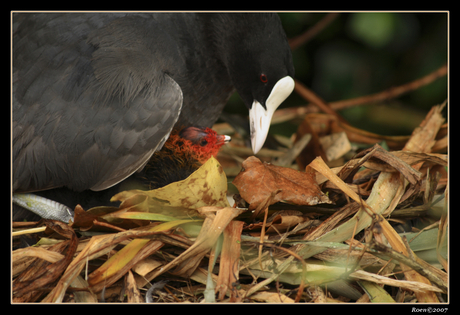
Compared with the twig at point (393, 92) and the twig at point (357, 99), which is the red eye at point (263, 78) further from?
the twig at point (393, 92)

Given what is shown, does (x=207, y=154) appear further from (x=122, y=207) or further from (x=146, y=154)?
(x=122, y=207)

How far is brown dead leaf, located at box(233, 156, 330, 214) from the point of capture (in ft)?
3.10

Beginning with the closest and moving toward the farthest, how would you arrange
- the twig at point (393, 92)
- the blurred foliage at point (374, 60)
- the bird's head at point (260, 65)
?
the bird's head at point (260, 65) → the blurred foliage at point (374, 60) → the twig at point (393, 92)

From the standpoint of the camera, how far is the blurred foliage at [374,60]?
1.44m

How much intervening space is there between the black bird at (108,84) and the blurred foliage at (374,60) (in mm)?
299

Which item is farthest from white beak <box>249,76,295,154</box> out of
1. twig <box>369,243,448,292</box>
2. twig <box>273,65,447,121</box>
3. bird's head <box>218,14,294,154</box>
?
twig <box>369,243,448,292</box>

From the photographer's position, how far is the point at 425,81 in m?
1.60

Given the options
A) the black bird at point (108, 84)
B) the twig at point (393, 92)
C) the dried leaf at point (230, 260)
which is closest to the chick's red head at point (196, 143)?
the black bird at point (108, 84)

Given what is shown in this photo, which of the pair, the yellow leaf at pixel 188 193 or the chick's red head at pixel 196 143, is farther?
the chick's red head at pixel 196 143

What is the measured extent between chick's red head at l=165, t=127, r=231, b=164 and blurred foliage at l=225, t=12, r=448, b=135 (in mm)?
530

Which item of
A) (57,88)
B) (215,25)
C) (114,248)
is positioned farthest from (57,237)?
(215,25)

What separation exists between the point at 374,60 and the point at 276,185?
0.91m

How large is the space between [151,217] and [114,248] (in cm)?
10

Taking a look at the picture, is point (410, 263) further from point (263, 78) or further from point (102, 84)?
point (102, 84)
